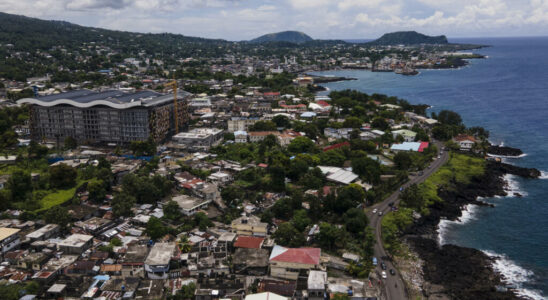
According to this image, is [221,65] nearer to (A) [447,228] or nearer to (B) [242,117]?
(B) [242,117]

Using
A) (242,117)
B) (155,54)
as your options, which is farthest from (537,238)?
(155,54)

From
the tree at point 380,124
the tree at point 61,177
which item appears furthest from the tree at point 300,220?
the tree at point 380,124

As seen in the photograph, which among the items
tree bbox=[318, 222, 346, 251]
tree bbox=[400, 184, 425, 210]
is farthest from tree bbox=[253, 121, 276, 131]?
tree bbox=[318, 222, 346, 251]

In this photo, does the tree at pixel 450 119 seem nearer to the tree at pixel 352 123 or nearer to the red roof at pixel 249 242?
the tree at pixel 352 123

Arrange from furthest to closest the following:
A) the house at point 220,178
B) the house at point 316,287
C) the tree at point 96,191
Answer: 1. the house at point 220,178
2. the tree at point 96,191
3. the house at point 316,287

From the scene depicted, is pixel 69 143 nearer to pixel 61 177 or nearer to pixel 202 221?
pixel 61 177

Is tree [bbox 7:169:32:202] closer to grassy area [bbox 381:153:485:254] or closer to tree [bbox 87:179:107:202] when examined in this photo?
tree [bbox 87:179:107:202]

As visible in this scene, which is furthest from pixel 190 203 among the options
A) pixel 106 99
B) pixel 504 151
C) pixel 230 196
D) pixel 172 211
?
pixel 504 151
